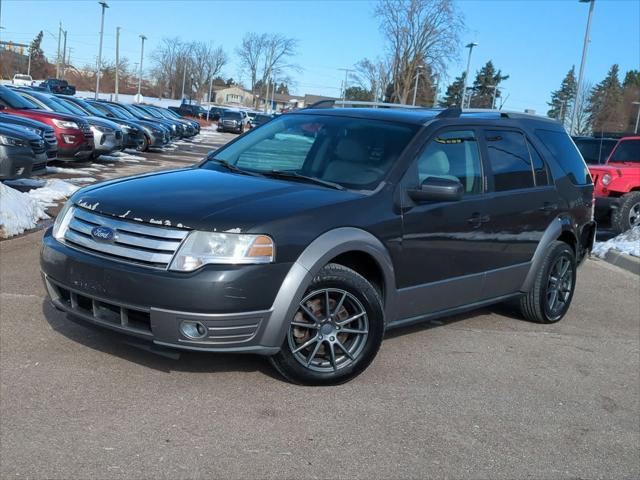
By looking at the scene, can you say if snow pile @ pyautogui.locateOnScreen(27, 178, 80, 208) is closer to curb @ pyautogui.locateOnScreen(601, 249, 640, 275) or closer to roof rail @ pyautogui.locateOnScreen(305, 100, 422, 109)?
roof rail @ pyautogui.locateOnScreen(305, 100, 422, 109)

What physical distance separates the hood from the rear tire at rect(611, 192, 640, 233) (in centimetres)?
885

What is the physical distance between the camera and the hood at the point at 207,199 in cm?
379

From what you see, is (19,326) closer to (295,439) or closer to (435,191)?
(295,439)

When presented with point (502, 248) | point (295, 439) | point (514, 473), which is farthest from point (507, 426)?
point (502, 248)

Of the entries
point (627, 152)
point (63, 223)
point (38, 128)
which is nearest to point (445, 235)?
point (63, 223)

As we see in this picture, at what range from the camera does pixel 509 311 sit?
21.9ft

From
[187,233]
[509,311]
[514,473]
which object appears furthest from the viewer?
[509,311]

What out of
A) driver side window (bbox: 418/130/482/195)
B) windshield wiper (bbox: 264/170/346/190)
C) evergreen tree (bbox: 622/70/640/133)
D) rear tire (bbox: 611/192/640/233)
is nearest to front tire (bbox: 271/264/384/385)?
windshield wiper (bbox: 264/170/346/190)

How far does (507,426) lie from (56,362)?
2.73m

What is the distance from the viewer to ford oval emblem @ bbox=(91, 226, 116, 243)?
3.87 metres

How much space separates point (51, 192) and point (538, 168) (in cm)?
796

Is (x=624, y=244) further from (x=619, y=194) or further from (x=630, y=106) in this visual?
(x=630, y=106)

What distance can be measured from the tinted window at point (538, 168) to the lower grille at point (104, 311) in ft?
11.9

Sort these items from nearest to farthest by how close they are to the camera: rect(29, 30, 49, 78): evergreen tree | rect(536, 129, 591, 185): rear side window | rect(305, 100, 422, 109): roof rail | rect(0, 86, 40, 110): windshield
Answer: rect(305, 100, 422, 109): roof rail
rect(536, 129, 591, 185): rear side window
rect(0, 86, 40, 110): windshield
rect(29, 30, 49, 78): evergreen tree
